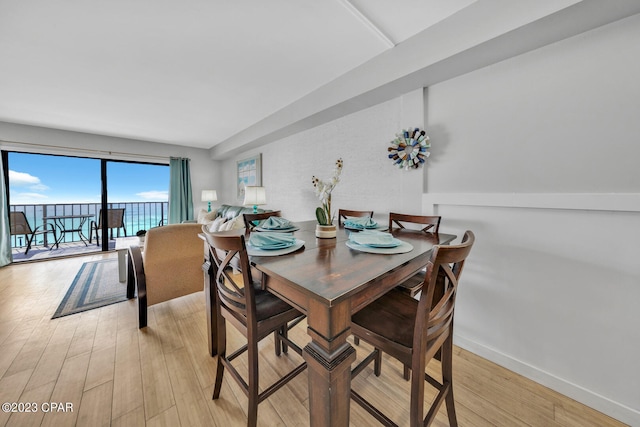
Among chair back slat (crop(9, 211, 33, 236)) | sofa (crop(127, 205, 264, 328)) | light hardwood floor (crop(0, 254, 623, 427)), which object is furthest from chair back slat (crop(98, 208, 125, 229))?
sofa (crop(127, 205, 264, 328))

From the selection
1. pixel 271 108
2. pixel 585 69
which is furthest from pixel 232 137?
pixel 585 69

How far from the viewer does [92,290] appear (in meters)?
2.79

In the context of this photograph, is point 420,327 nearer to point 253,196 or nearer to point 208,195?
point 253,196

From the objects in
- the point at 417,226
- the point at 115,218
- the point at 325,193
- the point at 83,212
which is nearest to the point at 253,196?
the point at 325,193

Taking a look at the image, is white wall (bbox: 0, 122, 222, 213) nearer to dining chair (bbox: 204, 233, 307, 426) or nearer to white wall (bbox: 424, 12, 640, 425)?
dining chair (bbox: 204, 233, 307, 426)

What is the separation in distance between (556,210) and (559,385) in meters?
1.05

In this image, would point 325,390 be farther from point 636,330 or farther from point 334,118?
point 334,118

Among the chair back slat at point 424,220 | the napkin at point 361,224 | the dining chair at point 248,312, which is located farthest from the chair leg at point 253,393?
the chair back slat at point 424,220

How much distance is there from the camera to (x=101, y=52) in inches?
74.5

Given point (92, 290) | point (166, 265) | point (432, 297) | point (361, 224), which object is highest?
point (361, 224)

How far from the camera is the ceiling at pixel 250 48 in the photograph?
4.63 ft

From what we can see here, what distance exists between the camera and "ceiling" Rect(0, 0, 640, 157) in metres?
1.41

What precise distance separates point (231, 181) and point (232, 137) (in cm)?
120

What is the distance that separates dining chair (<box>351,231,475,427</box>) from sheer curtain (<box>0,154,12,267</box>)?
5.69 metres
